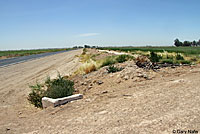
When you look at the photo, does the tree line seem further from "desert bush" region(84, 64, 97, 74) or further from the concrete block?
the concrete block

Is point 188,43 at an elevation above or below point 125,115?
above

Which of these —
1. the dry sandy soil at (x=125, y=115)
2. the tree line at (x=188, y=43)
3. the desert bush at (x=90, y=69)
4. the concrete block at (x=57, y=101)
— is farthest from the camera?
the tree line at (x=188, y=43)

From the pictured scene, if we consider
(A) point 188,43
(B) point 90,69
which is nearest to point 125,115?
(B) point 90,69

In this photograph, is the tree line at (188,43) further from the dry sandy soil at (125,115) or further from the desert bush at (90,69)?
the dry sandy soil at (125,115)

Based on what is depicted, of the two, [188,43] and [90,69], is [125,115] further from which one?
[188,43]

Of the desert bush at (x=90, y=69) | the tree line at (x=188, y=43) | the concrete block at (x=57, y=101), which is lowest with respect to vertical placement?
the concrete block at (x=57, y=101)

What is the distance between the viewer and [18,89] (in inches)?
517

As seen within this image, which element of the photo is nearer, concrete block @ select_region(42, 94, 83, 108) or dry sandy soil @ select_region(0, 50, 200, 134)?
dry sandy soil @ select_region(0, 50, 200, 134)

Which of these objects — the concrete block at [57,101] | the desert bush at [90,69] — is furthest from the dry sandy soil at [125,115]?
the desert bush at [90,69]

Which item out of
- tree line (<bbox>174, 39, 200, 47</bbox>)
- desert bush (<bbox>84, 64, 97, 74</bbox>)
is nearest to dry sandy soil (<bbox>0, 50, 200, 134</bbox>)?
desert bush (<bbox>84, 64, 97, 74</bbox>)

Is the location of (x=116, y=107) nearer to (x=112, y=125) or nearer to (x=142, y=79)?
(x=112, y=125)

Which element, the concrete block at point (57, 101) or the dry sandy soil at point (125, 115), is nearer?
the dry sandy soil at point (125, 115)

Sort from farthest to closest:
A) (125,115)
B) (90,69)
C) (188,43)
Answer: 1. (188,43)
2. (90,69)
3. (125,115)

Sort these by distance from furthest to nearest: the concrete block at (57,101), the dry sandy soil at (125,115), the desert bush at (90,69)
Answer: the desert bush at (90,69)
the concrete block at (57,101)
the dry sandy soil at (125,115)
